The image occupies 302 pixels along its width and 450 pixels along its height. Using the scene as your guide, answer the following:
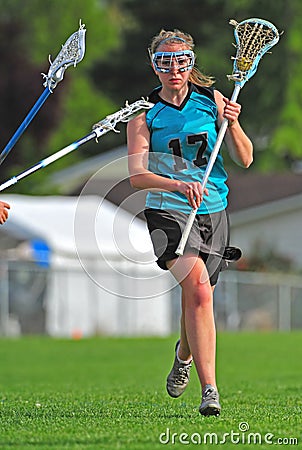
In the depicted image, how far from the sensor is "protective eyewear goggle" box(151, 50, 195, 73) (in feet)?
24.8

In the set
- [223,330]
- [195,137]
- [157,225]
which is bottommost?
[223,330]

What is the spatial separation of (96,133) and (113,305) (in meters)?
21.0

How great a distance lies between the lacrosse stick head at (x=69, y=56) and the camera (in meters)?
7.96

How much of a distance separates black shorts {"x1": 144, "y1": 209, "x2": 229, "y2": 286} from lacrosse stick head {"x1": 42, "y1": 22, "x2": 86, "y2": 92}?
1.17 meters

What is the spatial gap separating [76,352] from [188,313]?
46.9ft

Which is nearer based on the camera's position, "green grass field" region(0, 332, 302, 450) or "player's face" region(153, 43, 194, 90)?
"green grass field" region(0, 332, 302, 450)

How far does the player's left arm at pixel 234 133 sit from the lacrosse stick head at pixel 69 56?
0.96m

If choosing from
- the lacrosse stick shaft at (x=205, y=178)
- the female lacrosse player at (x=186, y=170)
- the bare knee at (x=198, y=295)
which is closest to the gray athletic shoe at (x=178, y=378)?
the female lacrosse player at (x=186, y=170)

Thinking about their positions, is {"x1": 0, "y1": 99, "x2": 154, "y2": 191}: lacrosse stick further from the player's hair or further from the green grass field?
the green grass field

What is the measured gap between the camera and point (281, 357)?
1827cm

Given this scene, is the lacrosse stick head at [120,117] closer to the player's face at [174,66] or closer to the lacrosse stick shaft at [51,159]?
the lacrosse stick shaft at [51,159]

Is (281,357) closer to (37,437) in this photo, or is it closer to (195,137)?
(195,137)

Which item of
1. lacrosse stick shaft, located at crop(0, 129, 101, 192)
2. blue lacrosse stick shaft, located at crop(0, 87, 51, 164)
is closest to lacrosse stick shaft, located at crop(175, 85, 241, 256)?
lacrosse stick shaft, located at crop(0, 129, 101, 192)

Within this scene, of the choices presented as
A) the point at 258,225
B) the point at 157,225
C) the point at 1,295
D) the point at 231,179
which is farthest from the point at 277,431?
the point at 231,179
